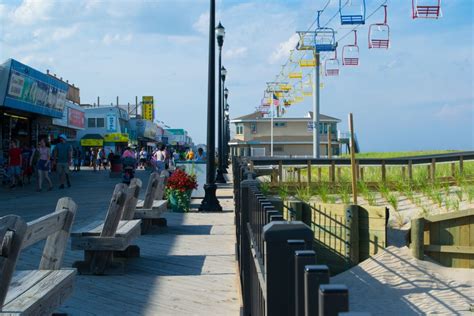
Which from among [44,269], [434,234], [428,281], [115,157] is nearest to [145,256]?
[44,269]

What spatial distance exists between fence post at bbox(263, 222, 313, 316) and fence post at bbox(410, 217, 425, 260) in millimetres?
9383

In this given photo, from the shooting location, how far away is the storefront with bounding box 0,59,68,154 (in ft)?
70.2

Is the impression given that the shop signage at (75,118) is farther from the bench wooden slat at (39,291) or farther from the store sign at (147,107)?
the store sign at (147,107)

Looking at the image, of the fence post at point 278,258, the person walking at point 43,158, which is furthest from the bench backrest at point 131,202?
the person walking at point 43,158

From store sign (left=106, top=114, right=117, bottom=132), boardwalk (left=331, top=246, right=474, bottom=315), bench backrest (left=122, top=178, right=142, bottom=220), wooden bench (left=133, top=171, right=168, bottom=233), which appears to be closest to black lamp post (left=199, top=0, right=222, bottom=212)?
wooden bench (left=133, top=171, right=168, bottom=233)

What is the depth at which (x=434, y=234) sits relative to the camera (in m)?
11.7

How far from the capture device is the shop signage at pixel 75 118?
39.4m

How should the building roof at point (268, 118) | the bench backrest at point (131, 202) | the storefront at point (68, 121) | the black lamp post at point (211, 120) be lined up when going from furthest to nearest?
the building roof at point (268, 118) → the storefront at point (68, 121) → the black lamp post at point (211, 120) → the bench backrest at point (131, 202)

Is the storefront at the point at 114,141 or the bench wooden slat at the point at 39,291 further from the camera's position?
the storefront at the point at 114,141

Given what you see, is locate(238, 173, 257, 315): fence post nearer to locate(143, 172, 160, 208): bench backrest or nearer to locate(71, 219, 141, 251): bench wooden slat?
locate(71, 219, 141, 251): bench wooden slat

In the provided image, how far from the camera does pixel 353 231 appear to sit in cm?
1177

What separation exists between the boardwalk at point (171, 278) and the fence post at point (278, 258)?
3.38m

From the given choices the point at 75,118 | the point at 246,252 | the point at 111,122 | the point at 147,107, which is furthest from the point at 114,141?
the point at 147,107

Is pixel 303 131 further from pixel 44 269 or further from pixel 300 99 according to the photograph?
pixel 44 269
